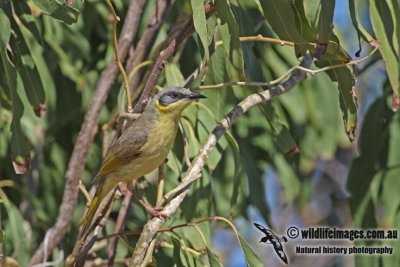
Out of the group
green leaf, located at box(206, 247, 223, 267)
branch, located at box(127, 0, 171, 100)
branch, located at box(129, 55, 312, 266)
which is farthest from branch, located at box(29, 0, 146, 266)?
branch, located at box(129, 55, 312, 266)

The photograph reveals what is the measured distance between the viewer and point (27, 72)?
3.28m

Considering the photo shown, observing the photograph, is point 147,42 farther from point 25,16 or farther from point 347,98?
point 347,98

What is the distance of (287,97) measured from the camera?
4.71 metres

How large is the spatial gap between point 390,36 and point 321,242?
1.48m

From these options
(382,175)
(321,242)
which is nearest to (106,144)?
(321,242)

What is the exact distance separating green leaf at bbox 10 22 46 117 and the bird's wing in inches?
13.9

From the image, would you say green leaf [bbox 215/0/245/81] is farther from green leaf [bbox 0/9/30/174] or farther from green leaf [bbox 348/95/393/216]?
green leaf [bbox 348/95/393/216]

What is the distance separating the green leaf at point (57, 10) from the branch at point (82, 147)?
0.81 meters

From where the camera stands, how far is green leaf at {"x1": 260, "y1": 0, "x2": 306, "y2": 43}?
2.76 meters

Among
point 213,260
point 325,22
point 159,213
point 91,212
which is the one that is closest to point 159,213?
point 159,213

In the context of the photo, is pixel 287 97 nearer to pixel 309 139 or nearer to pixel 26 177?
pixel 309 139

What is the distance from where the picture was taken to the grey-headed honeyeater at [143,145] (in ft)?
10.4

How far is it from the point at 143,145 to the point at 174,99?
240mm

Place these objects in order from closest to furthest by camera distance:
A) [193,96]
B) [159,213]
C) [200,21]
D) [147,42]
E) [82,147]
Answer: [200,21], [159,213], [193,96], [82,147], [147,42]
